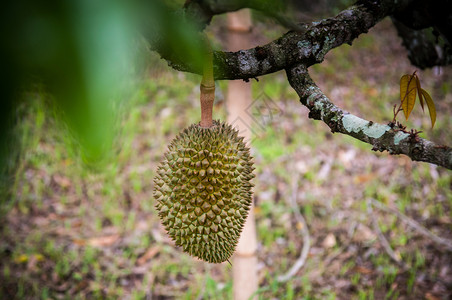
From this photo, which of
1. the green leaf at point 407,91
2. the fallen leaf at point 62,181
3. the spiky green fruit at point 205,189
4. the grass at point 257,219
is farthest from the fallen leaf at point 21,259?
the green leaf at point 407,91

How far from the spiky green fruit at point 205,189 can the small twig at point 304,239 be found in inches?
50.4

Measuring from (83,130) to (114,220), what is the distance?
7.68 ft

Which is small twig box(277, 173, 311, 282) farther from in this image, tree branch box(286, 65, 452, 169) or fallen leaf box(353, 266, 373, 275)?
tree branch box(286, 65, 452, 169)

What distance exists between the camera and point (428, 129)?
2943mm

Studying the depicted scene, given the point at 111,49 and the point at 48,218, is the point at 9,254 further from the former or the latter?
the point at 111,49

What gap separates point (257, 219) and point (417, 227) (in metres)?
0.90

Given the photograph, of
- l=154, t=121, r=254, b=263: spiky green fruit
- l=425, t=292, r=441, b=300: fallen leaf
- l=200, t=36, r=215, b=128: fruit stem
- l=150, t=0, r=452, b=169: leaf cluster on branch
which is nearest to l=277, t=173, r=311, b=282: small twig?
l=425, t=292, r=441, b=300: fallen leaf

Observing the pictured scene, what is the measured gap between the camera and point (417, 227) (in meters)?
2.30

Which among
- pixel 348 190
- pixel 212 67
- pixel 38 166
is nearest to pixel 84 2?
pixel 212 67

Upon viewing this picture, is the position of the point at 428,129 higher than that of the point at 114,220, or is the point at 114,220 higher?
the point at 428,129

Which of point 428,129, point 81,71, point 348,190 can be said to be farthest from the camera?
point 428,129

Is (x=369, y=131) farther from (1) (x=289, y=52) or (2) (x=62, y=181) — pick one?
(2) (x=62, y=181)

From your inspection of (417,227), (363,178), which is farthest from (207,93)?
(363,178)

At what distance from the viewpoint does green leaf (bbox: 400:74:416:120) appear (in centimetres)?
77
